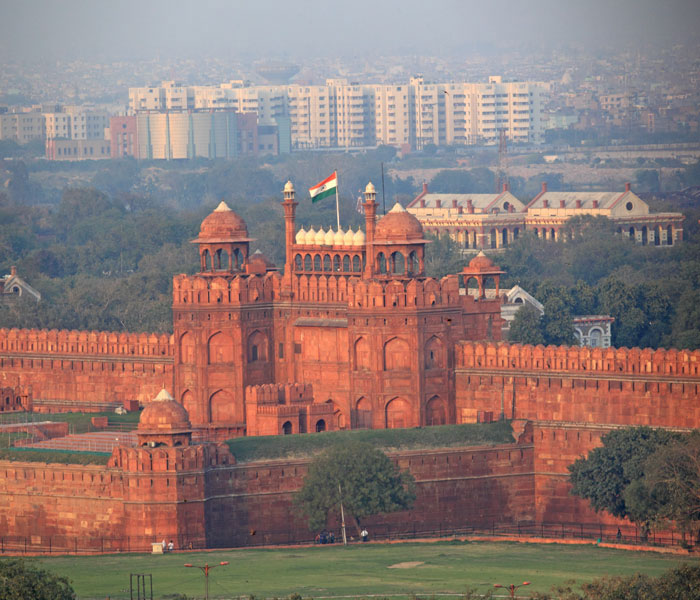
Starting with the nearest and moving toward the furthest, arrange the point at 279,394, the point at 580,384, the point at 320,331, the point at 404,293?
the point at 580,384
the point at 279,394
the point at 404,293
the point at 320,331

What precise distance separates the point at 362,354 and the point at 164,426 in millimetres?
13096

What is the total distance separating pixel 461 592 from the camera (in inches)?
2936

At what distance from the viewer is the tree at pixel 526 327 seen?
402ft

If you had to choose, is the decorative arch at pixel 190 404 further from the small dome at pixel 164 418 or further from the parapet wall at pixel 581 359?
the small dome at pixel 164 418

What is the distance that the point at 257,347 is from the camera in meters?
99.3

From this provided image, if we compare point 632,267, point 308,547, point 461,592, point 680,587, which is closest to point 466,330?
point 308,547

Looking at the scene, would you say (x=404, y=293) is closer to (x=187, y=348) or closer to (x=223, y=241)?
(x=223, y=241)

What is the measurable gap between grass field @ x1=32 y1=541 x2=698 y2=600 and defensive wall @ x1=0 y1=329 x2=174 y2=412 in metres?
20.2

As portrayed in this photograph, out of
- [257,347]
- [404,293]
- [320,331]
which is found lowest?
[257,347]

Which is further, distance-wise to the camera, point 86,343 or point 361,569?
point 86,343

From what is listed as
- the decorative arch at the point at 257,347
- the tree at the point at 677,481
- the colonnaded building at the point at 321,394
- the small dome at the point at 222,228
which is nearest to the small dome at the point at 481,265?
the colonnaded building at the point at 321,394

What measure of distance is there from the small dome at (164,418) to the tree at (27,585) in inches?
600

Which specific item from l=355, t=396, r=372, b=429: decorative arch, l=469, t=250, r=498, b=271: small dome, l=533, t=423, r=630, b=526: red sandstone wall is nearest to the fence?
l=533, t=423, r=630, b=526: red sandstone wall

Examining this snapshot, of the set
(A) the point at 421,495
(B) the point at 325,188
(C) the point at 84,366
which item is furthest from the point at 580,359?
(C) the point at 84,366
